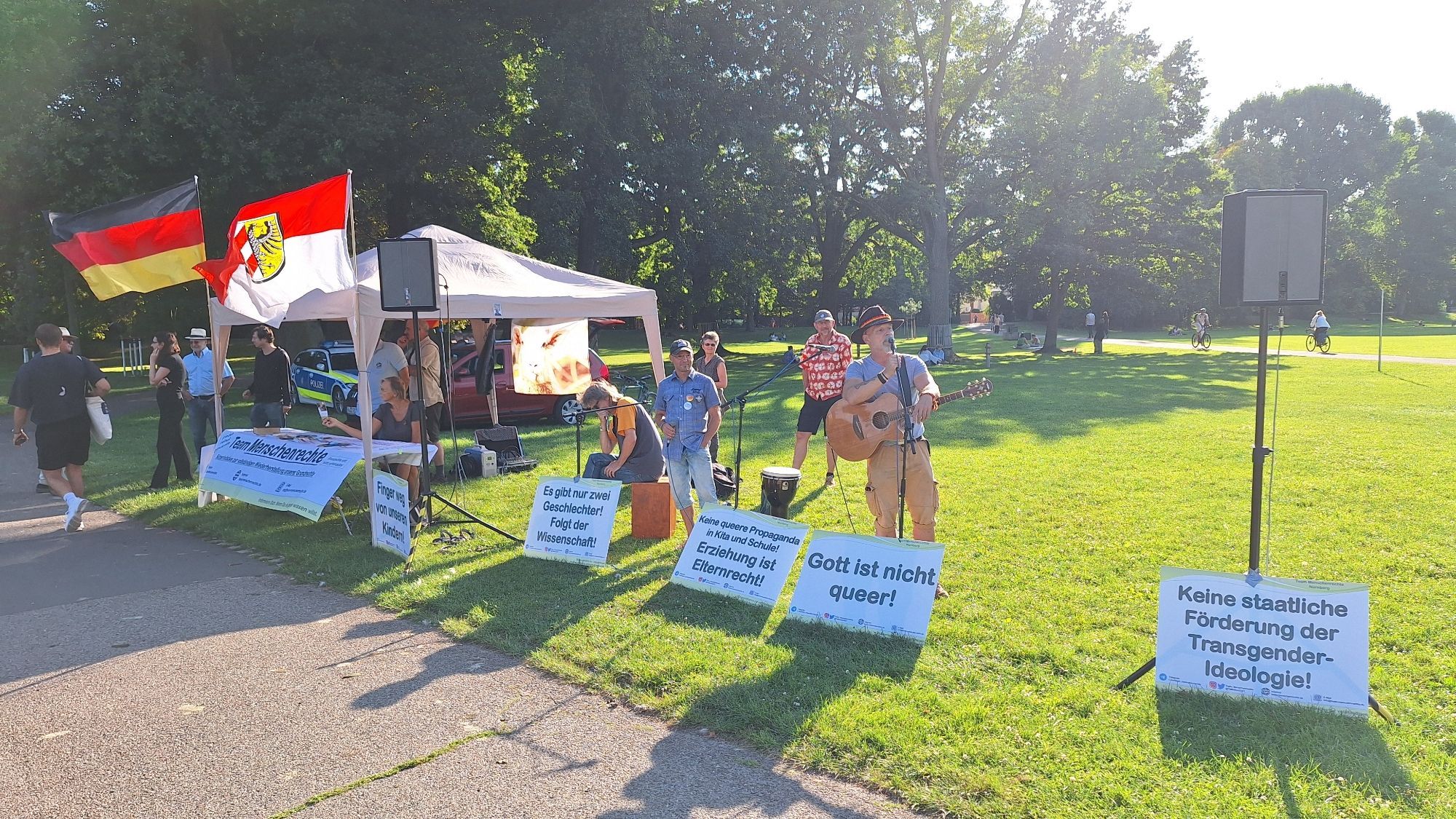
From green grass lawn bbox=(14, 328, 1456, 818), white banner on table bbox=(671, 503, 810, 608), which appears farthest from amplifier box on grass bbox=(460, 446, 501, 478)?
white banner on table bbox=(671, 503, 810, 608)

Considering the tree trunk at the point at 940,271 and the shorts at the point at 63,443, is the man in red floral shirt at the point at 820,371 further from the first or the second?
the tree trunk at the point at 940,271

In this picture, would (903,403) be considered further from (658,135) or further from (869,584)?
(658,135)

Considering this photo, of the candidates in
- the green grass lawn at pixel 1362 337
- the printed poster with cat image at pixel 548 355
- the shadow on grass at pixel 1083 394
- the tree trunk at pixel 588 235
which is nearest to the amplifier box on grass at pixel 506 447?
the printed poster with cat image at pixel 548 355

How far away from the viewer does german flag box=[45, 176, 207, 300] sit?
30.9 feet

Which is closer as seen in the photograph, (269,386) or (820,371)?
(820,371)

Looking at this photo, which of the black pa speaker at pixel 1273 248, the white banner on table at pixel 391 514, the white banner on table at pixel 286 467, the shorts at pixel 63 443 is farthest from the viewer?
the shorts at pixel 63 443

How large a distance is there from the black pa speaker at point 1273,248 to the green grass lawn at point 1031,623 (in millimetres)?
2078

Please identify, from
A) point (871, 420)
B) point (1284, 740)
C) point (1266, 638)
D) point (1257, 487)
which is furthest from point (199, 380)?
point (1284, 740)

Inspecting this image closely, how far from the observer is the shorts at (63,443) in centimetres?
909

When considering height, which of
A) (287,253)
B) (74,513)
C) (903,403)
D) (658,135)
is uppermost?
(658,135)

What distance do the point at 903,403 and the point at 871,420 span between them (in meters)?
0.31

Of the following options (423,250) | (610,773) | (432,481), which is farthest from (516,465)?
(610,773)

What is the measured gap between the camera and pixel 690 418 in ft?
25.3

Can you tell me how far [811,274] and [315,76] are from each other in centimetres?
3761
